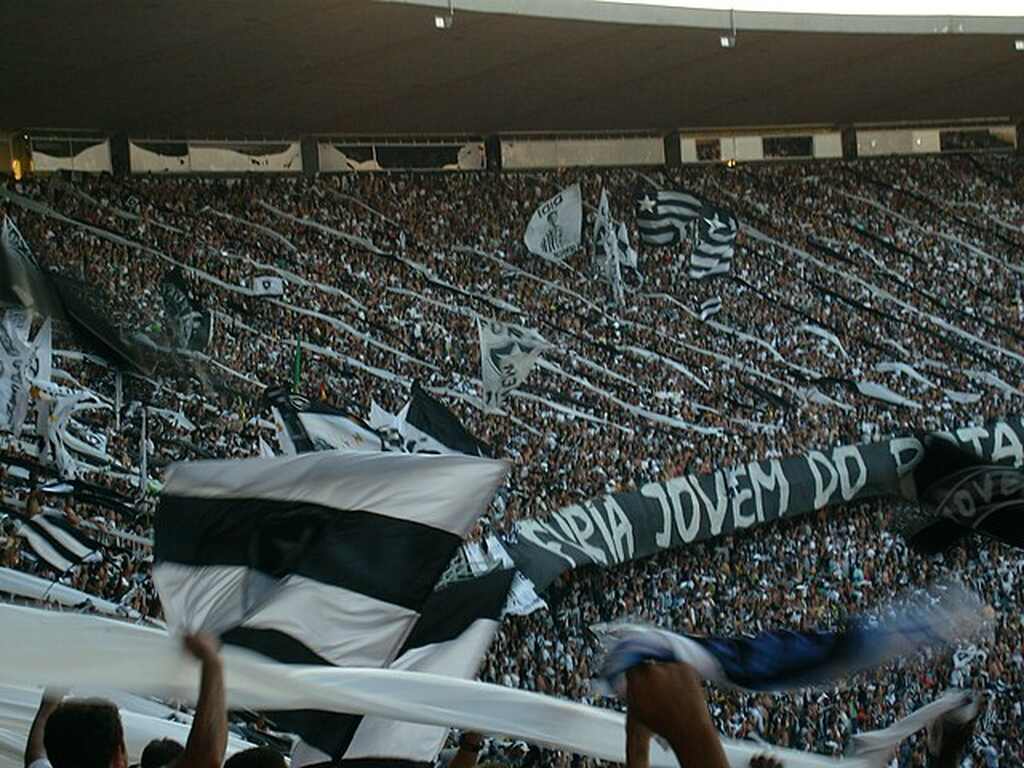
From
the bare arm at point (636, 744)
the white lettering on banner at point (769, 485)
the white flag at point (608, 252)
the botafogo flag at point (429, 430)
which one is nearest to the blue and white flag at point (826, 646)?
the bare arm at point (636, 744)

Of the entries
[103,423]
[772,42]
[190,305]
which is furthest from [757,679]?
[772,42]

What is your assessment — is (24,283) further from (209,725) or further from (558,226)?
(558,226)

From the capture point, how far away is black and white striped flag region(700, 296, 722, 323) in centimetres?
2634

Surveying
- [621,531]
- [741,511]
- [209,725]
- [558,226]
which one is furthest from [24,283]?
[558,226]

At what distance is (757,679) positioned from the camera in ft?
8.98

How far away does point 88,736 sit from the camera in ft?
8.70

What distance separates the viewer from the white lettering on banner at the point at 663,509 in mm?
21469

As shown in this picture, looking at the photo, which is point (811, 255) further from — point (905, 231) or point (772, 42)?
point (772, 42)

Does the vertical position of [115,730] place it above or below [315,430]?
above

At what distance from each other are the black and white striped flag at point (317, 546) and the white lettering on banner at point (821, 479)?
63.2ft

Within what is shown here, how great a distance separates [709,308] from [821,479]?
13.2 ft

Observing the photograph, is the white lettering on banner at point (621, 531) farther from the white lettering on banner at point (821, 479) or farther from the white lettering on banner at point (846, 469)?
the white lettering on banner at point (846, 469)

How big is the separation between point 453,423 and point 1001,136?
66.0ft

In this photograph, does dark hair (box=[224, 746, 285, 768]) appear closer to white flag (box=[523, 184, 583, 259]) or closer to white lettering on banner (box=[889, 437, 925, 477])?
white lettering on banner (box=[889, 437, 925, 477])
